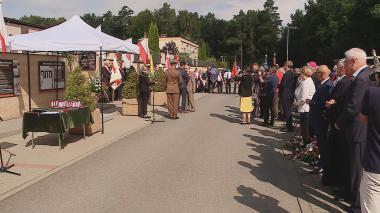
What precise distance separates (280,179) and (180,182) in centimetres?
175

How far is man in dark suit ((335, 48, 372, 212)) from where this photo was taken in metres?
5.55

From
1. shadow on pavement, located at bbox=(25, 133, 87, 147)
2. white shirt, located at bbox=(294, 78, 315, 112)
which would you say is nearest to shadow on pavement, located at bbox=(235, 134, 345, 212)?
white shirt, located at bbox=(294, 78, 315, 112)

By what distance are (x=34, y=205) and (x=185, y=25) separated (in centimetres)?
13018

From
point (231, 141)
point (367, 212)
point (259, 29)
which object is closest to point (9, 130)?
point (231, 141)

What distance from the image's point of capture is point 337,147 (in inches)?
273

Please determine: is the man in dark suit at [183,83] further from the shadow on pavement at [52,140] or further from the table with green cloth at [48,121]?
the table with green cloth at [48,121]

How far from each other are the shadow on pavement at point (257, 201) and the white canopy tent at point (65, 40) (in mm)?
7560

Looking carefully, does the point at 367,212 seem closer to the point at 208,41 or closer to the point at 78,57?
the point at 78,57

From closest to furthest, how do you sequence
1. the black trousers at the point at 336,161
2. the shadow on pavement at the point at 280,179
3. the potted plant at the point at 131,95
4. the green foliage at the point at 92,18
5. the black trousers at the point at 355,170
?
the black trousers at the point at 355,170 < the shadow on pavement at the point at 280,179 < the black trousers at the point at 336,161 < the potted plant at the point at 131,95 < the green foliage at the point at 92,18

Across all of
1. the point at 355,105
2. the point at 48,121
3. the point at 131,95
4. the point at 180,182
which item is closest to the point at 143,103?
the point at 131,95

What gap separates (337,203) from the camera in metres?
6.43

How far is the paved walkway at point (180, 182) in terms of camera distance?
6.25 meters

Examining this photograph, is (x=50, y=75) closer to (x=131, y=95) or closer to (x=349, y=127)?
(x=131, y=95)

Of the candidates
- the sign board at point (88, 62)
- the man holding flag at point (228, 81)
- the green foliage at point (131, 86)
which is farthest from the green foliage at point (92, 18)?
the green foliage at point (131, 86)
